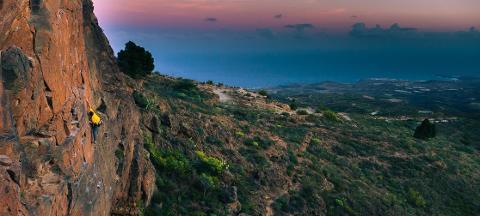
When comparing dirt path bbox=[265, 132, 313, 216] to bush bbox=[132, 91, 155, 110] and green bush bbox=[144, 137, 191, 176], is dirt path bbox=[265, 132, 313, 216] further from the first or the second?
bush bbox=[132, 91, 155, 110]

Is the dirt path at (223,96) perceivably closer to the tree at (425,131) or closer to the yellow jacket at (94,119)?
the tree at (425,131)

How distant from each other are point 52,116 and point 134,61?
28.9 m

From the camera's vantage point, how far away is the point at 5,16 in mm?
10789

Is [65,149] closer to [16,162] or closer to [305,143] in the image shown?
[16,162]

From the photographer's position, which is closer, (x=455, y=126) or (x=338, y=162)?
(x=338, y=162)

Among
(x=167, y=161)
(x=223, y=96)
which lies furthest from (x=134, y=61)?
(x=223, y=96)

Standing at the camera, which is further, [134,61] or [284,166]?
[134,61]

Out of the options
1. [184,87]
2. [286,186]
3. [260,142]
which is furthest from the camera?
[184,87]

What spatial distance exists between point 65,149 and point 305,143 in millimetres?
31988

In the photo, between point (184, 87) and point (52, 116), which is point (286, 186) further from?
point (184, 87)

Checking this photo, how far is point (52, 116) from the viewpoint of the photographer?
12.9 meters

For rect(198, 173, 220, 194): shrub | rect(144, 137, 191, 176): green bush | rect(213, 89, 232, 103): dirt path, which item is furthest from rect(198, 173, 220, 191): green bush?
rect(213, 89, 232, 103): dirt path

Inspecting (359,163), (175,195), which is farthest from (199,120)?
(359,163)

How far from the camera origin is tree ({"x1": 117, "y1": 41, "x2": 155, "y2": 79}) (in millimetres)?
39644
